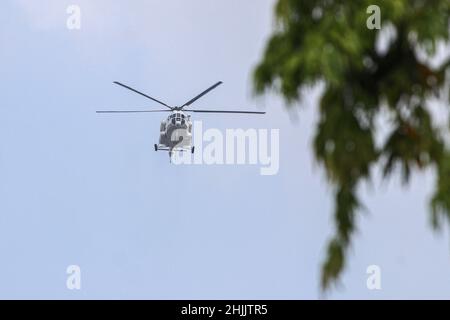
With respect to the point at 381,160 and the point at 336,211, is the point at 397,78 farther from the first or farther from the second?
the point at 336,211

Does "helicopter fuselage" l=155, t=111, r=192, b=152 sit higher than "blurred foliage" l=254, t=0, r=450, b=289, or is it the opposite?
"helicopter fuselage" l=155, t=111, r=192, b=152

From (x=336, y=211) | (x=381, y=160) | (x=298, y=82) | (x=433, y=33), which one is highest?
(x=433, y=33)

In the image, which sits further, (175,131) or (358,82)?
(175,131)

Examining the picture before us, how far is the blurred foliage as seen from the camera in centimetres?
816

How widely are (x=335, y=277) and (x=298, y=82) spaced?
89.3 inches

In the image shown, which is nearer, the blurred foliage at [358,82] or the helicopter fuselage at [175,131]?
the blurred foliage at [358,82]

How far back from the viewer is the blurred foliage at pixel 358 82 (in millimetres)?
8156

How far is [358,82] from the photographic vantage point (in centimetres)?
845

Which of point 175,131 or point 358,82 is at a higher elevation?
point 175,131

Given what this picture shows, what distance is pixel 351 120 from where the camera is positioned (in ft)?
27.2

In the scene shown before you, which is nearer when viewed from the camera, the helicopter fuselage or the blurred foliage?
the blurred foliage

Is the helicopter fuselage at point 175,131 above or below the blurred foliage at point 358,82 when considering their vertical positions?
above
